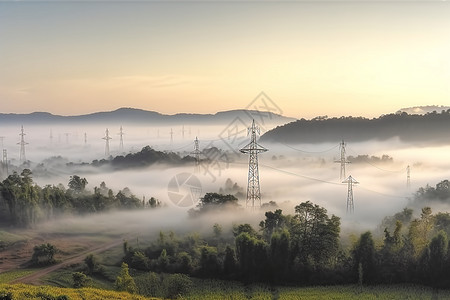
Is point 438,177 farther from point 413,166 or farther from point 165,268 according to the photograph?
point 165,268

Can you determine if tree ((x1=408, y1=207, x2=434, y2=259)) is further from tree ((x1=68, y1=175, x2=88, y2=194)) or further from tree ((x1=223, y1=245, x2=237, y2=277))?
tree ((x1=68, y1=175, x2=88, y2=194))

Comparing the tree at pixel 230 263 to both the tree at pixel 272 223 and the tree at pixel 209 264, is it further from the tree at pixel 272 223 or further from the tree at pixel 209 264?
the tree at pixel 272 223

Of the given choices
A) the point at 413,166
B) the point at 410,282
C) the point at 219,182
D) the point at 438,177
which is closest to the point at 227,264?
the point at 410,282

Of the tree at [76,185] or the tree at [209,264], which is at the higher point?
the tree at [76,185]

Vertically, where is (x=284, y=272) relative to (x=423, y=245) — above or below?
below

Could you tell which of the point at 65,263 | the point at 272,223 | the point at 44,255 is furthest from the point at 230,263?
the point at 44,255

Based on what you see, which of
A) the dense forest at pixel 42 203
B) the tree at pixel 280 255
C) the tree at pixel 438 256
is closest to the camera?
the tree at pixel 438 256

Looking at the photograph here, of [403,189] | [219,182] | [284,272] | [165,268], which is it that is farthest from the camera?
[219,182]

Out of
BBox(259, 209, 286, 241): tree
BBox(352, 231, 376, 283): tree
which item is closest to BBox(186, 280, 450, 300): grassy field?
BBox(352, 231, 376, 283): tree

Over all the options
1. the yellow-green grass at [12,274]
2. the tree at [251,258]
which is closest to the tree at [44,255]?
the yellow-green grass at [12,274]

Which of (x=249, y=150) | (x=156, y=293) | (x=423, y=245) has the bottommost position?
(x=156, y=293)

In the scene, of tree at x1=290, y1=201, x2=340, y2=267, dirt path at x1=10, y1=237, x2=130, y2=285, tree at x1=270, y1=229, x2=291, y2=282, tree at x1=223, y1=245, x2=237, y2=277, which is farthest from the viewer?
tree at x1=290, y1=201, x2=340, y2=267
